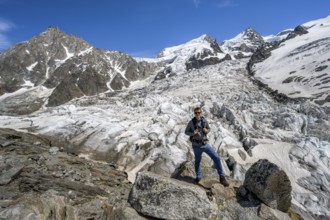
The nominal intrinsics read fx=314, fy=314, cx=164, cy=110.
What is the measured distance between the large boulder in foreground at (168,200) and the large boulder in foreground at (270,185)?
2.41 metres

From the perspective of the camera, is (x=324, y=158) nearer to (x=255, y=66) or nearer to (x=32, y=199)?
(x=32, y=199)

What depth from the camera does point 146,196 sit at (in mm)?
10711

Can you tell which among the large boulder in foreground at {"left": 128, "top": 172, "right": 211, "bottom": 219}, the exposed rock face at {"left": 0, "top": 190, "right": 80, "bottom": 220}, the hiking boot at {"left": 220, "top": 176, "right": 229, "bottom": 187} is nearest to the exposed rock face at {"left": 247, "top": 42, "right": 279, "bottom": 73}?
the hiking boot at {"left": 220, "top": 176, "right": 229, "bottom": 187}

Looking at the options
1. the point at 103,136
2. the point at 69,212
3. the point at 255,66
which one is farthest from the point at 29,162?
the point at 255,66

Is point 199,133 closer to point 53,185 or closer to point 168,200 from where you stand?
point 168,200

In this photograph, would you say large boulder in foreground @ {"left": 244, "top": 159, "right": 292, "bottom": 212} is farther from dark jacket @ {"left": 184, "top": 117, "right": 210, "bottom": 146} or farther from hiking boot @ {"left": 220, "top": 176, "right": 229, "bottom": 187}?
dark jacket @ {"left": 184, "top": 117, "right": 210, "bottom": 146}

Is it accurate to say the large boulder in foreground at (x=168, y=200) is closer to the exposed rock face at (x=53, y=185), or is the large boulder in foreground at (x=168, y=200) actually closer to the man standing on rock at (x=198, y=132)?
the exposed rock face at (x=53, y=185)

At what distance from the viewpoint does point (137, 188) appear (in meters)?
11.1

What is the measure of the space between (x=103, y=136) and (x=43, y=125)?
29.6ft

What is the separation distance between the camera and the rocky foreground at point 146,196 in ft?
32.1

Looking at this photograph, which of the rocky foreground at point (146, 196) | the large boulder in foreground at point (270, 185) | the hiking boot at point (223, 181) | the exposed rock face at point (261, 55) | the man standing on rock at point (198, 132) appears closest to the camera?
the rocky foreground at point (146, 196)

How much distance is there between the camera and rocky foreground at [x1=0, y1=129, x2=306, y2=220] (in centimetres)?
978

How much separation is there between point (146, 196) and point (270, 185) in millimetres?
4752

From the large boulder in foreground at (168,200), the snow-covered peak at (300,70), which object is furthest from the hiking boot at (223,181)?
the snow-covered peak at (300,70)
